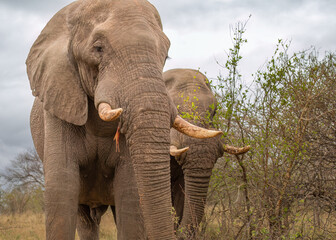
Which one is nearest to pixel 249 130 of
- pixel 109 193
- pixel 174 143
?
pixel 174 143

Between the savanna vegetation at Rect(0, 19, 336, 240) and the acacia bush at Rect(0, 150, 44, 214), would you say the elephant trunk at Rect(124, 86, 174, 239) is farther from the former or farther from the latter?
the acacia bush at Rect(0, 150, 44, 214)

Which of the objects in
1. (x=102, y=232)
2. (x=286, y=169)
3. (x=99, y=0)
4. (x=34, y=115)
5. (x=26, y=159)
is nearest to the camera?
(x=99, y=0)

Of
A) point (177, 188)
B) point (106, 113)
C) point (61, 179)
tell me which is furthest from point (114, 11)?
point (177, 188)

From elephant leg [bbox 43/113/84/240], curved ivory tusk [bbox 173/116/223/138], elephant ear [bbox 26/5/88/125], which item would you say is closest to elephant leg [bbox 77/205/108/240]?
elephant leg [bbox 43/113/84/240]

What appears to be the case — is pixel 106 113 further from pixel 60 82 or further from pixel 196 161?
pixel 196 161

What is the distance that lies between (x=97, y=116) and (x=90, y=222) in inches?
93.6

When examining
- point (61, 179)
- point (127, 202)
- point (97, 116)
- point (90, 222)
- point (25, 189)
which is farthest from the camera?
point (25, 189)

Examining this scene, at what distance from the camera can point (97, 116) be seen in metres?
4.24

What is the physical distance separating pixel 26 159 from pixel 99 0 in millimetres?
20423

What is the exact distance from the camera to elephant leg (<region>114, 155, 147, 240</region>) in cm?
433

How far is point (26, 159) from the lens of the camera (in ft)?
76.5

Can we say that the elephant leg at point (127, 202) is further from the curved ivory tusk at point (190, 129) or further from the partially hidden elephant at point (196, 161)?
the partially hidden elephant at point (196, 161)

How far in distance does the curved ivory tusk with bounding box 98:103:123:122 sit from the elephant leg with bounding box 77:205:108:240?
2895 millimetres

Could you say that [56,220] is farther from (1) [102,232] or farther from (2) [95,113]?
(1) [102,232]
